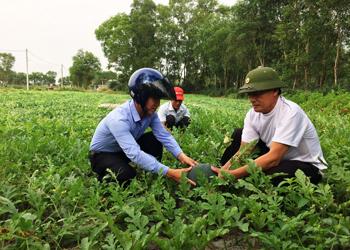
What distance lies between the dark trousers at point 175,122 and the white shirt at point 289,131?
377 cm

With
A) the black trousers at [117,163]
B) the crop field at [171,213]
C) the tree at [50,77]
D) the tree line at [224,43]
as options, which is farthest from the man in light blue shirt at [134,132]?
the tree at [50,77]

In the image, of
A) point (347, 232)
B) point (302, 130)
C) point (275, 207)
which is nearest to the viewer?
point (347, 232)

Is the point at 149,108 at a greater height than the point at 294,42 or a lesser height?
lesser

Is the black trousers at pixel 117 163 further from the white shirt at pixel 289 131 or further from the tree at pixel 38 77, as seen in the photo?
the tree at pixel 38 77

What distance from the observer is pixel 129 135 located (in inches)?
154

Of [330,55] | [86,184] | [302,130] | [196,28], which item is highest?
[196,28]

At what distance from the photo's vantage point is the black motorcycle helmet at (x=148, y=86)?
3.88 metres

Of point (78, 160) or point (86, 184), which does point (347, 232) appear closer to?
point (86, 184)

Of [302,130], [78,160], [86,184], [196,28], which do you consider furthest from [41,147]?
[196,28]

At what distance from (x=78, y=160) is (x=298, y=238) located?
296cm

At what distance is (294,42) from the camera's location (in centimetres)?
3086

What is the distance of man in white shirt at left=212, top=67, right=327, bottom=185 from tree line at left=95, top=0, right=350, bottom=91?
21.5 m

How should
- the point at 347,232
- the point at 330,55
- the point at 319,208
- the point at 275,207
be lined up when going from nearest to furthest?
the point at 347,232 → the point at 275,207 → the point at 319,208 → the point at 330,55

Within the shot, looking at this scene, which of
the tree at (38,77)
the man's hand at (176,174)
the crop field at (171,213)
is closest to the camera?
the crop field at (171,213)
